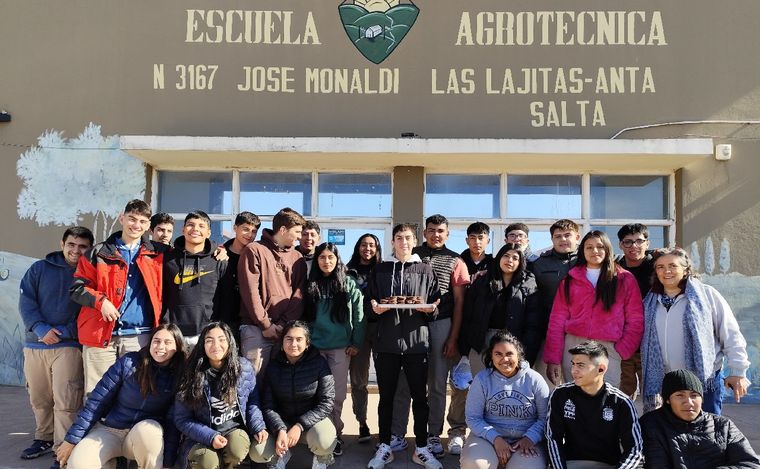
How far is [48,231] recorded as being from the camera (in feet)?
23.2

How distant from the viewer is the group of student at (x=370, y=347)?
355 cm

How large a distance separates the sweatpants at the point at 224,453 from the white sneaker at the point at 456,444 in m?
1.49

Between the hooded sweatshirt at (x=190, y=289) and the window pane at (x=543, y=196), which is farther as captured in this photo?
the window pane at (x=543, y=196)

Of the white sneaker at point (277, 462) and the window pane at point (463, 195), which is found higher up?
the window pane at point (463, 195)

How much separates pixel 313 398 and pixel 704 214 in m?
5.30

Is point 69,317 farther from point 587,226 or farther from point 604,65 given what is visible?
point 604,65

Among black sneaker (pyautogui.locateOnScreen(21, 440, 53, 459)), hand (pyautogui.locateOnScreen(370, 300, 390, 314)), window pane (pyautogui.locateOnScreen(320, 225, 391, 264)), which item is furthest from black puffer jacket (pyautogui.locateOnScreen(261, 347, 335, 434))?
window pane (pyautogui.locateOnScreen(320, 225, 391, 264))

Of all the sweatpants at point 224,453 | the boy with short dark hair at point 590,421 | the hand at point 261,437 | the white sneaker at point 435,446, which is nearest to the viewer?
the boy with short dark hair at point 590,421

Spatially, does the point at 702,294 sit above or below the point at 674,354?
above

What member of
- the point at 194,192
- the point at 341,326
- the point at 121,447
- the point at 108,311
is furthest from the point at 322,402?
the point at 194,192

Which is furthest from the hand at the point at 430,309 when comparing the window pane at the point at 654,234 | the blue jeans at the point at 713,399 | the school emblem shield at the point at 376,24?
the school emblem shield at the point at 376,24

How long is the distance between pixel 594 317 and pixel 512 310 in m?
0.54

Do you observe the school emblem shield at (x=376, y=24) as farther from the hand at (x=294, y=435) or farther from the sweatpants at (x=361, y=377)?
the hand at (x=294, y=435)

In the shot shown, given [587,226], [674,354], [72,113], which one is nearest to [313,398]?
[674,354]
